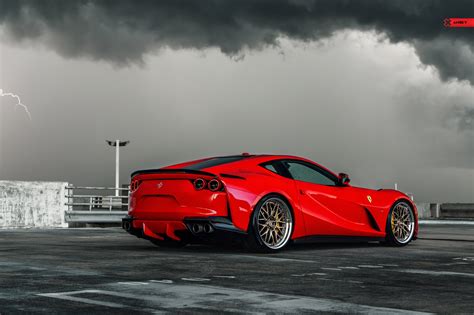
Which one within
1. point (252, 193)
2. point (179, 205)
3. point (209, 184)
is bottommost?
point (179, 205)

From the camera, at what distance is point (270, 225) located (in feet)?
31.3

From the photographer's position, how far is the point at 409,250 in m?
10.4

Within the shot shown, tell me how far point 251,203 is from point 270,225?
443mm

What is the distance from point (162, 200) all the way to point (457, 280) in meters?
4.16

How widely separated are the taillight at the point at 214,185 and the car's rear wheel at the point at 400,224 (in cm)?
309

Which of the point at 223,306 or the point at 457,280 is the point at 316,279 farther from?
the point at 223,306

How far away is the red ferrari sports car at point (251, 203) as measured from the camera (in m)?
9.20

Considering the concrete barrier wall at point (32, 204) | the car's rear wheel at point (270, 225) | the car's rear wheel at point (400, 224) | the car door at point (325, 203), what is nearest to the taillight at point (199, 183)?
the car's rear wheel at point (270, 225)

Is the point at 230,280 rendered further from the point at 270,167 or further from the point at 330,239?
the point at 330,239

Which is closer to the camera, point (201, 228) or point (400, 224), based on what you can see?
point (201, 228)

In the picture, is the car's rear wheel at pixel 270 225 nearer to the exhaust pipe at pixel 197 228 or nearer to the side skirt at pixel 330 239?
the side skirt at pixel 330 239

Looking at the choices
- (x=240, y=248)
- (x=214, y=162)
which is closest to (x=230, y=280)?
(x=214, y=162)

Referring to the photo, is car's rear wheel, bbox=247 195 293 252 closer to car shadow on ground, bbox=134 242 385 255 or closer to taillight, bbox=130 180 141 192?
car shadow on ground, bbox=134 242 385 255

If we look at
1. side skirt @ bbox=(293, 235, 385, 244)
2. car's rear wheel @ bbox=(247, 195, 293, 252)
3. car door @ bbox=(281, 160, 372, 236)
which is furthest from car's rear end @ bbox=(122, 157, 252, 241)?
car door @ bbox=(281, 160, 372, 236)
